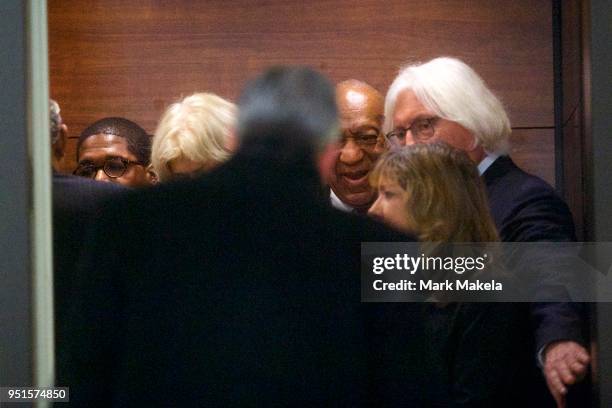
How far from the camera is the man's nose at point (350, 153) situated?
2.70 metres

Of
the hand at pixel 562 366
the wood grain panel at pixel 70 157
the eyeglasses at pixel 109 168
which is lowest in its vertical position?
the hand at pixel 562 366

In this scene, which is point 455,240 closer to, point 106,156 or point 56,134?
point 106,156

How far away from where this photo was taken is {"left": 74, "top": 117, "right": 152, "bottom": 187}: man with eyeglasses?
2762 mm

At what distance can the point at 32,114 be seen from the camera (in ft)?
9.32

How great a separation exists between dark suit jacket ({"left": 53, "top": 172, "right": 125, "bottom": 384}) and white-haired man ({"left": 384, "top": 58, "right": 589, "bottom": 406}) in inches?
31.7

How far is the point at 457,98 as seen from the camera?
2.75 metres

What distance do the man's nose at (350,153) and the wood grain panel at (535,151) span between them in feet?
1.32

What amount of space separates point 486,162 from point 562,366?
0.58 m

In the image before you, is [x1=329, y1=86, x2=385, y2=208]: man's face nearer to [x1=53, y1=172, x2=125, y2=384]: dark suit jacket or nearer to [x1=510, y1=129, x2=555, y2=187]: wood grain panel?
[x1=510, y1=129, x2=555, y2=187]: wood grain panel

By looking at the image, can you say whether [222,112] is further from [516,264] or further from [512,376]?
[512,376]

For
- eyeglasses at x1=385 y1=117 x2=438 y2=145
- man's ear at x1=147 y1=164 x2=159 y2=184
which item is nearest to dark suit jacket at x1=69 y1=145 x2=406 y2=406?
man's ear at x1=147 y1=164 x2=159 y2=184

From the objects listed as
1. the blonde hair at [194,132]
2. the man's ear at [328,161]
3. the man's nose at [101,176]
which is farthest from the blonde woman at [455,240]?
the man's nose at [101,176]

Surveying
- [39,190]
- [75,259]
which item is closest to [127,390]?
[75,259]

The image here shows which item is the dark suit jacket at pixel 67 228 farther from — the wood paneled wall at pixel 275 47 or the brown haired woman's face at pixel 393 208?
the brown haired woman's face at pixel 393 208
